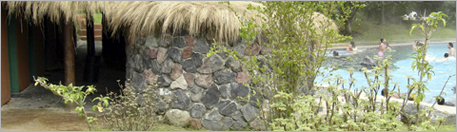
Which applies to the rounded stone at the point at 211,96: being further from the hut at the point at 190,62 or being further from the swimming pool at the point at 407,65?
the swimming pool at the point at 407,65

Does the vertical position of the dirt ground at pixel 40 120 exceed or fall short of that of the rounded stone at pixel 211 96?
it falls short

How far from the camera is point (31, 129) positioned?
407 centimetres

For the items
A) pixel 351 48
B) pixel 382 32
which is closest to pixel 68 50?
pixel 351 48

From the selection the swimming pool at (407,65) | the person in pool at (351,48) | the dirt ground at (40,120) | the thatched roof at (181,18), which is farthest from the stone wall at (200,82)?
the person in pool at (351,48)

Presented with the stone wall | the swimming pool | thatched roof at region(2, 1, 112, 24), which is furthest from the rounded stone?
the swimming pool

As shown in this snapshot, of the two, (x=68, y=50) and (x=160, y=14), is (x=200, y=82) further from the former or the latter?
(x=68, y=50)

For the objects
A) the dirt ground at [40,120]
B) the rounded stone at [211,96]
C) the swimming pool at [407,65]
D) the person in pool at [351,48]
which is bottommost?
the swimming pool at [407,65]

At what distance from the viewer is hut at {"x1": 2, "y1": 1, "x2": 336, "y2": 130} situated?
4234mm

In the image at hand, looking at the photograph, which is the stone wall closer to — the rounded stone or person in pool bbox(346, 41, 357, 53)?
the rounded stone

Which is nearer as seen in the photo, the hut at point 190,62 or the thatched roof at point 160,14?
the thatched roof at point 160,14

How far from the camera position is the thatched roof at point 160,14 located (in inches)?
161

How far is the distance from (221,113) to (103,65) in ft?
17.9

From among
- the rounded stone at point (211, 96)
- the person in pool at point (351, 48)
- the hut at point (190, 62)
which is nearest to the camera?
the hut at point (190, 62)

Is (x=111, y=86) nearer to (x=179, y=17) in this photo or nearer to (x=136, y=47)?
(x=136, y=47)
